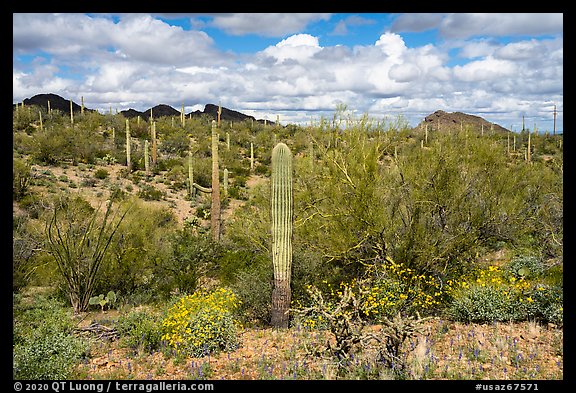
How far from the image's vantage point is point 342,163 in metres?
8.88

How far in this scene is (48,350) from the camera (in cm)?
543

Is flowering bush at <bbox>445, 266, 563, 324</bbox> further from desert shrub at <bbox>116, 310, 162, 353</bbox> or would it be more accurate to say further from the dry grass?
desert shrub at <bbox>116, 310, 162, 353</bbox>

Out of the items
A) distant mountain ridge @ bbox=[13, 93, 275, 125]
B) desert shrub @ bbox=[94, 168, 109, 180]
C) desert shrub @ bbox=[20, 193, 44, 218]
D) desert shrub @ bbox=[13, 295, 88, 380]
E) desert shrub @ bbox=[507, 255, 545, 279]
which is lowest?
desert shrub @ bbox=[13, 295, 88, 380]

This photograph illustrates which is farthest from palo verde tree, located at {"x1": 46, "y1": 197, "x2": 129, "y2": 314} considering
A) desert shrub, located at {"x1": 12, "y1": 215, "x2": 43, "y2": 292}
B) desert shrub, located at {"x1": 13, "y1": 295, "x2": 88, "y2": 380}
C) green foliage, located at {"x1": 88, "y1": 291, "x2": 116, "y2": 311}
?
desert shrub, located at {"x1": 13, "y1": 295, "x2": 88, "y2": 380}

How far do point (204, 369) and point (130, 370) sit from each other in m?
0.98

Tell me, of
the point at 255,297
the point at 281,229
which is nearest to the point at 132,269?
the point at 255,297

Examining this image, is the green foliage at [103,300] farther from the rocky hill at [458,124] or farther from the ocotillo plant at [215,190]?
the rocky hill at [458,124]

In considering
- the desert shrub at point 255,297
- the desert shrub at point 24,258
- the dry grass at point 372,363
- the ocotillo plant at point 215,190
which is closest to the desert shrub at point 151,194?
the ocotillo plant at point 215,190

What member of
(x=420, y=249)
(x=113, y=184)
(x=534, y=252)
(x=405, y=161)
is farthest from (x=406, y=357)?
(x=113, y=184)

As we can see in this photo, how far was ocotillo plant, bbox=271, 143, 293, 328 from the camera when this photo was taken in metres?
7.89

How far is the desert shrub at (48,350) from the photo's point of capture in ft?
16.6

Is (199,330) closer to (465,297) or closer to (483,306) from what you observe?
(465,297)

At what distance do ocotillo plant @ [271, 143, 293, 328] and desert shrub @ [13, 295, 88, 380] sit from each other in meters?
3.17

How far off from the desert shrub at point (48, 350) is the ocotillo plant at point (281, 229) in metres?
3.17
